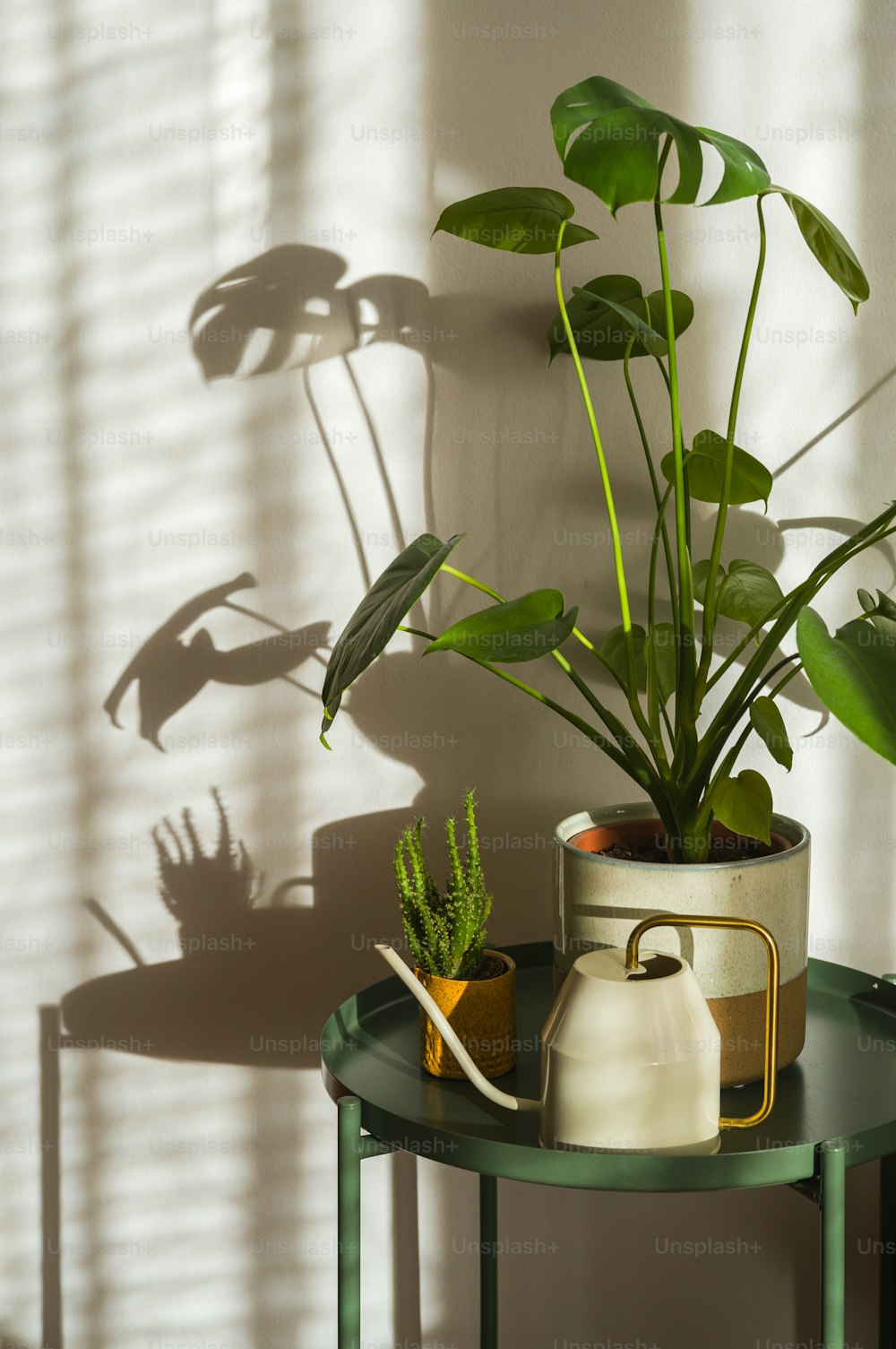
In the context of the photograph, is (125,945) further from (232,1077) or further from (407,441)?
(407,441)

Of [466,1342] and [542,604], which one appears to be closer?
[542,604]

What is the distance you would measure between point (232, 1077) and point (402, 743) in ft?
1.48

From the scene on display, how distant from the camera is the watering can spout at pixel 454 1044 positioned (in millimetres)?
1019

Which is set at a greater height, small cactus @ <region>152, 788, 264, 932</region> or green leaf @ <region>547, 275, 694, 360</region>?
green leaf @ <region>547, 275, 694, 360</region>

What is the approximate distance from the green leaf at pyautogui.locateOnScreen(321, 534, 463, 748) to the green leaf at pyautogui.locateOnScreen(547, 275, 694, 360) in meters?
0.40

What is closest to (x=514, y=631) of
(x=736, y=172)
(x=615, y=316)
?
(x=736, y=172)

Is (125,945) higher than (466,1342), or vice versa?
(125,945)

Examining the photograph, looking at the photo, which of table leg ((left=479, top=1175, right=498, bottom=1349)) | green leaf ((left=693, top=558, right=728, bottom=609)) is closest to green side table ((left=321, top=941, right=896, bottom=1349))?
table leg ((left=479, top=1175, right=498, bottom=1349))

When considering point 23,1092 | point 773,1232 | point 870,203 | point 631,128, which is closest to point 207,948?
point 23,1092

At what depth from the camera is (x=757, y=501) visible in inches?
54.6

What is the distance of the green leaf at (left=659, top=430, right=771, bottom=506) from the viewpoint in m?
1.24

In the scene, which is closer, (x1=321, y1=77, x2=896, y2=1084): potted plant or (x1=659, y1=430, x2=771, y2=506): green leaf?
(x1=321, y1=77, x2=896, y2=1084): potted plant

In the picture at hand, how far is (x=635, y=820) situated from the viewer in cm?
122

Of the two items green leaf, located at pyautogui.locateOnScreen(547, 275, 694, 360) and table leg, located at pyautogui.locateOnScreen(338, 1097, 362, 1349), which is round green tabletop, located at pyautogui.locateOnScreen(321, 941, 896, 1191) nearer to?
table leg, located at pyautogui.locateOnScreen(338, 1097, 362, 1349)
